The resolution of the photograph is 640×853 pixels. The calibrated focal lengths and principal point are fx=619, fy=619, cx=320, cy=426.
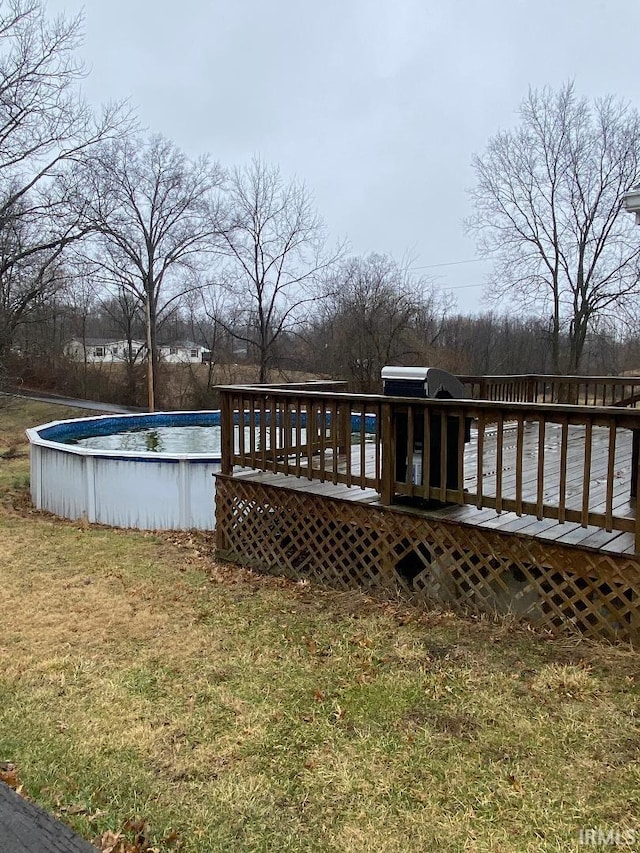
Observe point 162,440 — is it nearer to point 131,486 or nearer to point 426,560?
point 131,486

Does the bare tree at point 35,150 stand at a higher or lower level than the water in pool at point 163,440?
higher

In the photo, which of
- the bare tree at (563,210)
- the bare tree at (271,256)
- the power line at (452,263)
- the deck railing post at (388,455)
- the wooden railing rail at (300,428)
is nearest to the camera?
the deck railing post at (388,455)

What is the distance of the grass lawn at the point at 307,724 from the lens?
85.8 inches

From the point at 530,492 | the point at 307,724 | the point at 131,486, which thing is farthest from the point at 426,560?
the point at 131,486

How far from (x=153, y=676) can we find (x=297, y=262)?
857 inches

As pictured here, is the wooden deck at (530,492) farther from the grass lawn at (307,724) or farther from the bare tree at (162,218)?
the bare tree at (162,218)

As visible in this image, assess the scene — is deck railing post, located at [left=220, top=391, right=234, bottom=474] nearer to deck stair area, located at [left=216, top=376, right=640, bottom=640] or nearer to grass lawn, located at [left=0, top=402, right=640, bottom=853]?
deck stair area, located at [left=216, top=376, right=640, bottom=640]

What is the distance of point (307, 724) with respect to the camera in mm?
2818

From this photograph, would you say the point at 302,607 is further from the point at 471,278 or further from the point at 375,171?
the point at 375,171

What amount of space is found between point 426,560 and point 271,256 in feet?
69.2

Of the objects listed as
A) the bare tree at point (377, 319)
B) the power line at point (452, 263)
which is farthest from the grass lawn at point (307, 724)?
the power line at point (452, 263)

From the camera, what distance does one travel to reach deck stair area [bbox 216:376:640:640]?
137 inches

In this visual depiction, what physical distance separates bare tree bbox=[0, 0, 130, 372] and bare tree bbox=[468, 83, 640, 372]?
12.5 m

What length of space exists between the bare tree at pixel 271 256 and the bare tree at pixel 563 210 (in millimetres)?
6147
